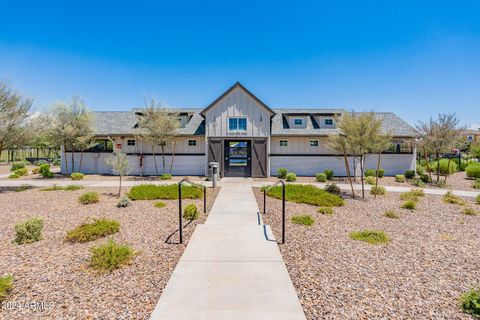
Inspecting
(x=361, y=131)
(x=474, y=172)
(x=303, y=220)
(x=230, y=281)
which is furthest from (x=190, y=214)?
(x=474, y=172)

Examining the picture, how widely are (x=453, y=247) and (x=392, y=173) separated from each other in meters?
15.4

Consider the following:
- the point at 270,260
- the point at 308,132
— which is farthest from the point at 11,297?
the point at 308,132

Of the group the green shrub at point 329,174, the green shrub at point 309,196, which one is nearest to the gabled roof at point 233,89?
the green shrub at point 329,174

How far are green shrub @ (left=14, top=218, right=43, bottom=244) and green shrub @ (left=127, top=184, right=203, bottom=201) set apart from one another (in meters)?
4.33

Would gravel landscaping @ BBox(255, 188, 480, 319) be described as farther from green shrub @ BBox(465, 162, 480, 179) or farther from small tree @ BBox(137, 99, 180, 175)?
green shrub @ BBox(465, 162, 480, 179)

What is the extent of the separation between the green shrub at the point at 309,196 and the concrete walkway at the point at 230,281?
4153mm

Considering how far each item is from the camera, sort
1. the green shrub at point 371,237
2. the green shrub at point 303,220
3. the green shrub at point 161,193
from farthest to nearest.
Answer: the green shrub at point 161,193
the green shrub at point 303,220
the green shrub at point 371,237

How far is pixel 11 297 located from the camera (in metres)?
3.44

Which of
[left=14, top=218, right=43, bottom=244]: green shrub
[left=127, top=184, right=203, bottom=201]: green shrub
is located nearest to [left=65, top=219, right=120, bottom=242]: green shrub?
[left=14, top=218, right=43, bottom=244]: green shrub

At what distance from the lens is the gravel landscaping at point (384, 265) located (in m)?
3.33

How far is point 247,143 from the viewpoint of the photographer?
1888 centimetres

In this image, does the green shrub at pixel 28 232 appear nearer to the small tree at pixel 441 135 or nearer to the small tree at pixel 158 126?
the small tree at pixel 158 126

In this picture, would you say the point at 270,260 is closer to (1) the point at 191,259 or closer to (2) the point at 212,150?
(1) the point at 191,259

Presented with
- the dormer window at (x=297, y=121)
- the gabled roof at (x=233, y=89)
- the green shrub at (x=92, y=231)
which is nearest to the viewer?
the green shrub at (x=92, y=231)
